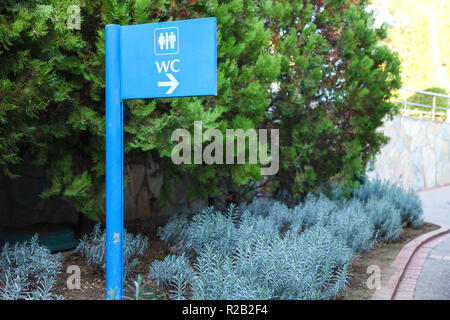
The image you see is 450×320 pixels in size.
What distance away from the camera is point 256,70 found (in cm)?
499

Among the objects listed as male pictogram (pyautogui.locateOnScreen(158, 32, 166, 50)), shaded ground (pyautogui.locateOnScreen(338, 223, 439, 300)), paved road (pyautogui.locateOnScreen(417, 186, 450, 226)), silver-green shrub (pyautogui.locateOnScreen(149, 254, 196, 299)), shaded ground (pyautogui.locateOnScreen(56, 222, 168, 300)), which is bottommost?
paved road (pyautogui.locateOnScreen(417, 186, 450, 226))

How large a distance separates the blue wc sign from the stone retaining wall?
28.4 ft

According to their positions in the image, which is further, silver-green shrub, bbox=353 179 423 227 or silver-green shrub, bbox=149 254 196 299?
silver-green shrub, bbox=353 179 423 227

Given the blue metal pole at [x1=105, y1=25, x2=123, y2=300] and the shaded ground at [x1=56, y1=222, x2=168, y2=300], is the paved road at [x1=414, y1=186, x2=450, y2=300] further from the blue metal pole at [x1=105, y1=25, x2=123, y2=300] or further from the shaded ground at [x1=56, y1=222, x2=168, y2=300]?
the blue metal pole at [x1=105, y1=25, x2=123, y2=300]

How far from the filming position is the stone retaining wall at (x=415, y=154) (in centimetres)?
1199

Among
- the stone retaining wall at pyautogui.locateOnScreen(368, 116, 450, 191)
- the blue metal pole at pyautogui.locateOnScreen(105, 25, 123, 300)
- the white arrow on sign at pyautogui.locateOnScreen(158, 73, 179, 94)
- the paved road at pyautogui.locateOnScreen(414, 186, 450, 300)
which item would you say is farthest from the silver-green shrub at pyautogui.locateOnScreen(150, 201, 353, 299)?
the stone retaining wall at pyautogui.locateOnScreen(368, 116, 450, 191)

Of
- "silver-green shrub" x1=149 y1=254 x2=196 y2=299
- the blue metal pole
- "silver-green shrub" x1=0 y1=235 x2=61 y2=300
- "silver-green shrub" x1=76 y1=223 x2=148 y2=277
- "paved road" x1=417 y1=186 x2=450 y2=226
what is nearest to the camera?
the blue metal pole

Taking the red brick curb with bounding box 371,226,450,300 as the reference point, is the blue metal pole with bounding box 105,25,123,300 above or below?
above

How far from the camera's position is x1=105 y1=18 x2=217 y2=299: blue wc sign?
3008mm

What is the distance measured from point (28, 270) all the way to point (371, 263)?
3482mm

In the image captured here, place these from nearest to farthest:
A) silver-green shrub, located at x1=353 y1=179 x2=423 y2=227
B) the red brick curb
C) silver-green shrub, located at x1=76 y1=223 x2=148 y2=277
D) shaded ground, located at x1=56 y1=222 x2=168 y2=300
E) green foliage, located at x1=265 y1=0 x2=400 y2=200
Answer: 1. shaded ground, located at x1=56 y1=222 x2=168 y2=300
2. silver-green shrub, located at x1=76 y1=223 x2=148 y2=277
3. the red brick curb
4. green foliage, located at x1=265 y1=0 x2=400 y2=200
5. silver-green shrub, located at x1=353 y1=179 x2=423 y2=227

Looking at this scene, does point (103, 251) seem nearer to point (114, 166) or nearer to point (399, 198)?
point (114, 166)
